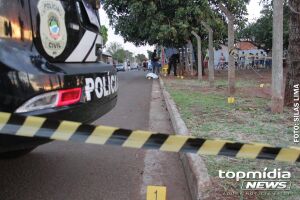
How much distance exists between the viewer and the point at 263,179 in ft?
12.5

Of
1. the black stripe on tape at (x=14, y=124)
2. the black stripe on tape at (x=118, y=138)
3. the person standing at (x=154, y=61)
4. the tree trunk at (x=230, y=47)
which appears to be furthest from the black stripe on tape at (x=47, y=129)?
the person standing at (x=154, y=61)

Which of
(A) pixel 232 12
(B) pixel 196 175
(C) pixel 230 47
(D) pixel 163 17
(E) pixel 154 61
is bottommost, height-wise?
(B) pixel 196 175

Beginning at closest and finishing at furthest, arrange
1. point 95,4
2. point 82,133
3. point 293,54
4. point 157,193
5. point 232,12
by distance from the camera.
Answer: point 82,133 → point 157,193 → point 95,4 → point 293,54 → point 232,12

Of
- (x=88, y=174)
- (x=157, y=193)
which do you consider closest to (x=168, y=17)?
(x=88, y=174)

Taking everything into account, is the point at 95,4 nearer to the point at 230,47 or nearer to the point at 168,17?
the point at 230,47

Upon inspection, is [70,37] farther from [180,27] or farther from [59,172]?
[180,27]

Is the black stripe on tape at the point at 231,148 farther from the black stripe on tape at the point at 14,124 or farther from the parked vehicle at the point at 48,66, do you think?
the black stripe on tape at the point at 14,124

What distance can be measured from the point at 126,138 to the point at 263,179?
1.57m

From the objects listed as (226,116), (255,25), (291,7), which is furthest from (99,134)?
(255,25)

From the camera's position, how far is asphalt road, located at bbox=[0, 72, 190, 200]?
4051 millimetres

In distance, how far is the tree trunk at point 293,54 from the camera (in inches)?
316

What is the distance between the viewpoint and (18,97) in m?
2.96

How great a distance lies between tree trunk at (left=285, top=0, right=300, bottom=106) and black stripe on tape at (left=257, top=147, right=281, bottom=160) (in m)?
5.74

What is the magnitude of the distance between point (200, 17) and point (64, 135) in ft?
70.4
